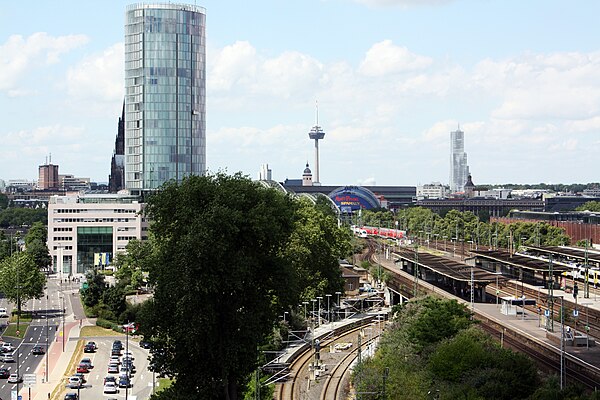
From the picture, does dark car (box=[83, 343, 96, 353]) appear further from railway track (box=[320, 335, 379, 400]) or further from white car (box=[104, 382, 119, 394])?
railway track (box=[320, 335, 379, 400])

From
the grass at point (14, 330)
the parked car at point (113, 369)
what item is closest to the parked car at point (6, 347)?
the grass at point (14, 330)

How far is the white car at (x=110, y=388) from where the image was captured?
212 feet

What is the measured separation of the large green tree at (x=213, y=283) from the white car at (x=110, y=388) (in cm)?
1395

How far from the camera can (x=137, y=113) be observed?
182m

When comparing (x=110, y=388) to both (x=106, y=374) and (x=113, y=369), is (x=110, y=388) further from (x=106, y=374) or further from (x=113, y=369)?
(x=113, y=369)

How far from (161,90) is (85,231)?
47166mm

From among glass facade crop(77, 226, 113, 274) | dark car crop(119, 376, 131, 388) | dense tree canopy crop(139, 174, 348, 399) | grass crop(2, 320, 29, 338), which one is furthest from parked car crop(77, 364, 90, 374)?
glass facade crop(77, 226, 113, 274)

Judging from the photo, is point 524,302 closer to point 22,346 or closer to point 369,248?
point 22,346

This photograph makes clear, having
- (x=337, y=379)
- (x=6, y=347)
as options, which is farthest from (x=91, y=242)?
(x=337, y=379)

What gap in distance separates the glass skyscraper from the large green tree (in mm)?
131156

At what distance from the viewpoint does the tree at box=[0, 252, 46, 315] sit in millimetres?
97625

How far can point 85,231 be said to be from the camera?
143m

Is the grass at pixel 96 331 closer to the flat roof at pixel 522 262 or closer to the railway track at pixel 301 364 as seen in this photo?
the railway track at pixel 301 364

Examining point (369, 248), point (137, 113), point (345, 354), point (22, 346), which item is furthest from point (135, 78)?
point (345, 354)
